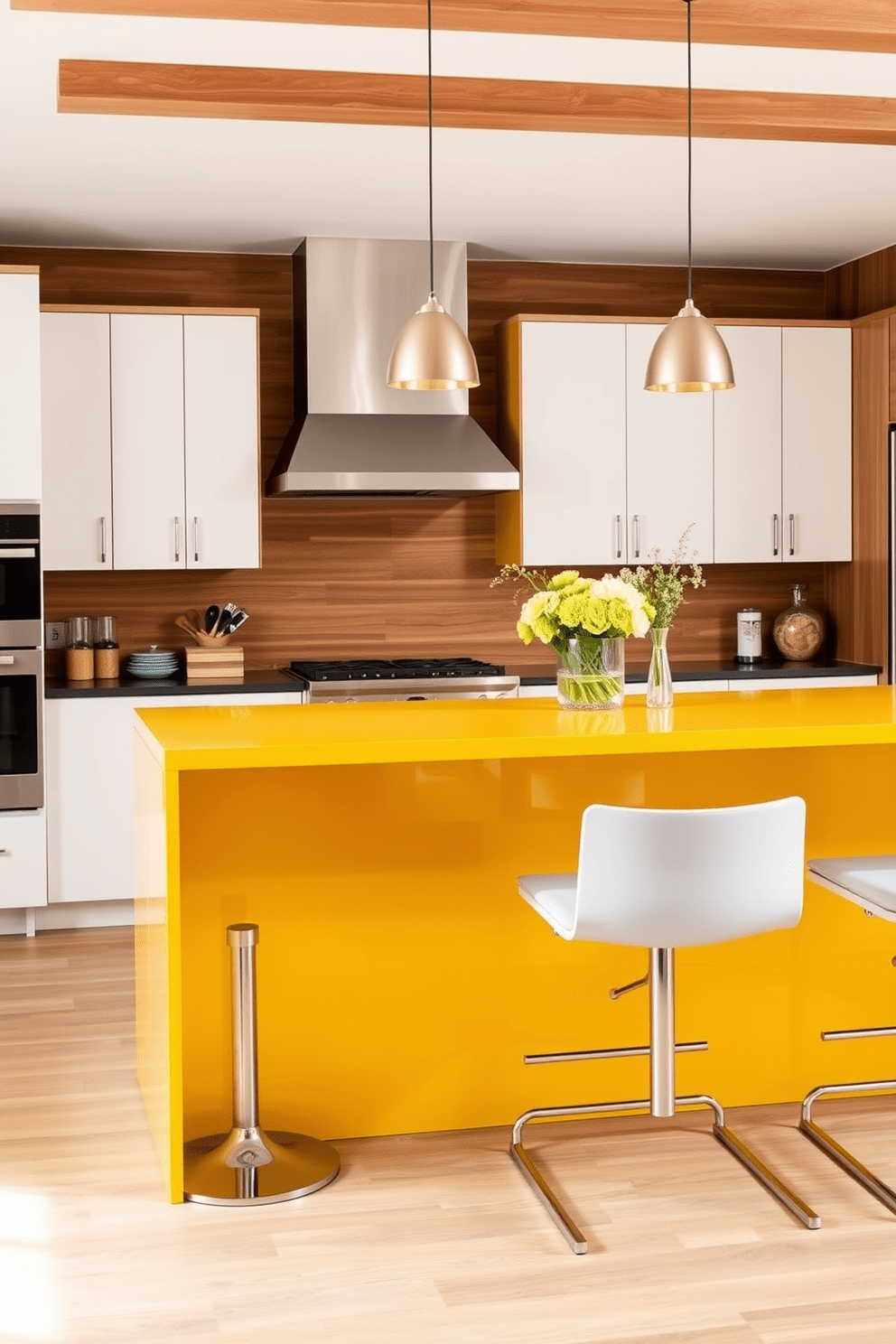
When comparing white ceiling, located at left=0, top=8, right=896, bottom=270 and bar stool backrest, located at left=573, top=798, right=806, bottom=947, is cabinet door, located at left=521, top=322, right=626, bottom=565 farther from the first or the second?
bar stool backrest, located at left=573, top=798, right=806, bottom=947

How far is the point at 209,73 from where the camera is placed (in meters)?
3.88

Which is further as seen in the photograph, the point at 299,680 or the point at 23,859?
the point at 299,680

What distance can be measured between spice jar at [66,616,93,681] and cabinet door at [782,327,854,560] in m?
2.86

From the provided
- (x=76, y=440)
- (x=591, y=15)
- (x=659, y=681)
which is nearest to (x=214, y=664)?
(x=76, y=440)

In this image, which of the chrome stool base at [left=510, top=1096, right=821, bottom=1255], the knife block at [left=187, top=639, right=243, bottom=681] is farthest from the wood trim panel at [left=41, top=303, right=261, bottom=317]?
the chrome stool base at [left=510, top=1096, right=821, bottom=1255]

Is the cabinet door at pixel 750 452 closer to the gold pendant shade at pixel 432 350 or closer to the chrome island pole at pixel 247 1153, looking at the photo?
the gold pendant shade at pixel 432 350

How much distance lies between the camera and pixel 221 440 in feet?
18.5

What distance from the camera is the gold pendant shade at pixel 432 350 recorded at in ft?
11.0

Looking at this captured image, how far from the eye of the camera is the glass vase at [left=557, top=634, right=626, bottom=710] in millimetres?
3490

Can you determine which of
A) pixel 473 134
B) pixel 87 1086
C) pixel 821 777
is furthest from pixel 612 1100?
pixel 473 134

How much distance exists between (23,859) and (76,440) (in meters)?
1.55

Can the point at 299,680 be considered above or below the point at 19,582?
below

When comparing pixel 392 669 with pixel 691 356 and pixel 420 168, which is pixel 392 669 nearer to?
pixel 420 168

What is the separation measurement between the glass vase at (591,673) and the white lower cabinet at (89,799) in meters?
2.12
